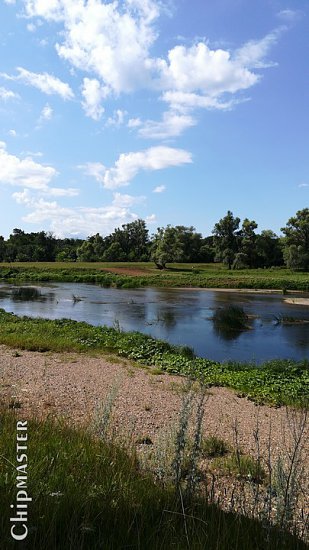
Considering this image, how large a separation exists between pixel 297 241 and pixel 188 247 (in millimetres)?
30109

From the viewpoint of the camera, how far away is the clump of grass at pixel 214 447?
670 cm

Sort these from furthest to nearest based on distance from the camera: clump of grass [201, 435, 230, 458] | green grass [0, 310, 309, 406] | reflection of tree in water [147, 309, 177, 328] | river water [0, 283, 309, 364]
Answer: reflection of tree in water [147, 309, 177, 328] → river water [0, 283, 309, 364] → green grass [0, 310, 309, 406] → clump of grass [201, 435, 230, 458]

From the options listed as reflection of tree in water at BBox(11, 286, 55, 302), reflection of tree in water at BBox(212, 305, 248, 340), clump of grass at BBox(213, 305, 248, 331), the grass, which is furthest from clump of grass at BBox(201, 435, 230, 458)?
the grass

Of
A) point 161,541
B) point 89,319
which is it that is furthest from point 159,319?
point 161,541

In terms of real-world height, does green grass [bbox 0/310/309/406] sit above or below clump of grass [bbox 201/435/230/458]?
below

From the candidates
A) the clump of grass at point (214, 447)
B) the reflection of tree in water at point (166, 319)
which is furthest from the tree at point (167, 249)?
the clump of grass at point (214, 447)

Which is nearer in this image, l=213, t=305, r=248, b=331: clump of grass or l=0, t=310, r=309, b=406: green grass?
l=0, t=310, r=309, b=406: green grass

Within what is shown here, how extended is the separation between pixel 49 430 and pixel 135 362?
10.7 meters

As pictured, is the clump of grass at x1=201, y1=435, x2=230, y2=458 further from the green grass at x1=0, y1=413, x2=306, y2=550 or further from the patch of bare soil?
the patch of bare soil

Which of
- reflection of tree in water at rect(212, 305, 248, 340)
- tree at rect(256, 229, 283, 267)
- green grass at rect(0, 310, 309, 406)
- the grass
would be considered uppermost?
tree at rect(256, 229, 283, 267)

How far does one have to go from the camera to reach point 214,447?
22.5 ft

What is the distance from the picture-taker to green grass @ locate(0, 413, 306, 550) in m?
2.67

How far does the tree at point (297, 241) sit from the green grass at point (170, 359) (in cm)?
5527

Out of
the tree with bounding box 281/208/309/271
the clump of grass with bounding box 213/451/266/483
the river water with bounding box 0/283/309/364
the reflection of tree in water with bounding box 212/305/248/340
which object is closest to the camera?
the clump of grass with bounding box 213/451/266/483
